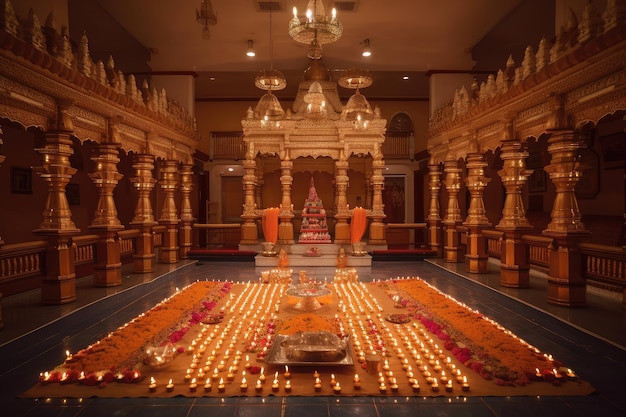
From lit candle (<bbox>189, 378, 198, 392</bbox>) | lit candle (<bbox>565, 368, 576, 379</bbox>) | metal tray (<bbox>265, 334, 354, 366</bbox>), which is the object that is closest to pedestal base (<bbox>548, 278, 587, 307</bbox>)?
lit candle (<bbox>565, 368, 576, 379</bbox>)

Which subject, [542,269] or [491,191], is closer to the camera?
[542,269]

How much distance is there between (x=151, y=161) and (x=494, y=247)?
28.6 ft

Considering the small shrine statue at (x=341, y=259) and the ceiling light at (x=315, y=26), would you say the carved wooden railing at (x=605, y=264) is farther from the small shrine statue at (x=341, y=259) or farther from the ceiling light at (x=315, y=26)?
the small shrine statue at (x=341, y=259)

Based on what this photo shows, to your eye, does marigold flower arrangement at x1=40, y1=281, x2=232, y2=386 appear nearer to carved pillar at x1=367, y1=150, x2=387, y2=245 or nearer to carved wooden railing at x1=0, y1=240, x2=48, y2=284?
carved wooden railing at x1=0, y1=240, x2=48, y2=284

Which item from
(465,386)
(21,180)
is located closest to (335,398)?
(465,386)

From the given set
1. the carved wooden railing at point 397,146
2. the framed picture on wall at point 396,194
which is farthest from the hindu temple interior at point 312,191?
the framed picture on wall at point 396,194

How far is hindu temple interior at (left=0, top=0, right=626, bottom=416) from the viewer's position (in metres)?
3.89

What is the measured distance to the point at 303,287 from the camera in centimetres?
635

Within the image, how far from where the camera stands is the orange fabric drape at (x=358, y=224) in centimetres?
1174

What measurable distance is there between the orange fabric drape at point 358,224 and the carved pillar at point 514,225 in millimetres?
4711

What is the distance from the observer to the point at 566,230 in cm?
589

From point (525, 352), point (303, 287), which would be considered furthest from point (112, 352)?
point (525, 352)

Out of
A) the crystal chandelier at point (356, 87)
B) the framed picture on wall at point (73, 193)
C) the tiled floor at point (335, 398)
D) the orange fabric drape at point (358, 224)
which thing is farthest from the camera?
the orange fabric drape at point (358, 224)

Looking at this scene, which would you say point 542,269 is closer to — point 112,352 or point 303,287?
point 303,287
